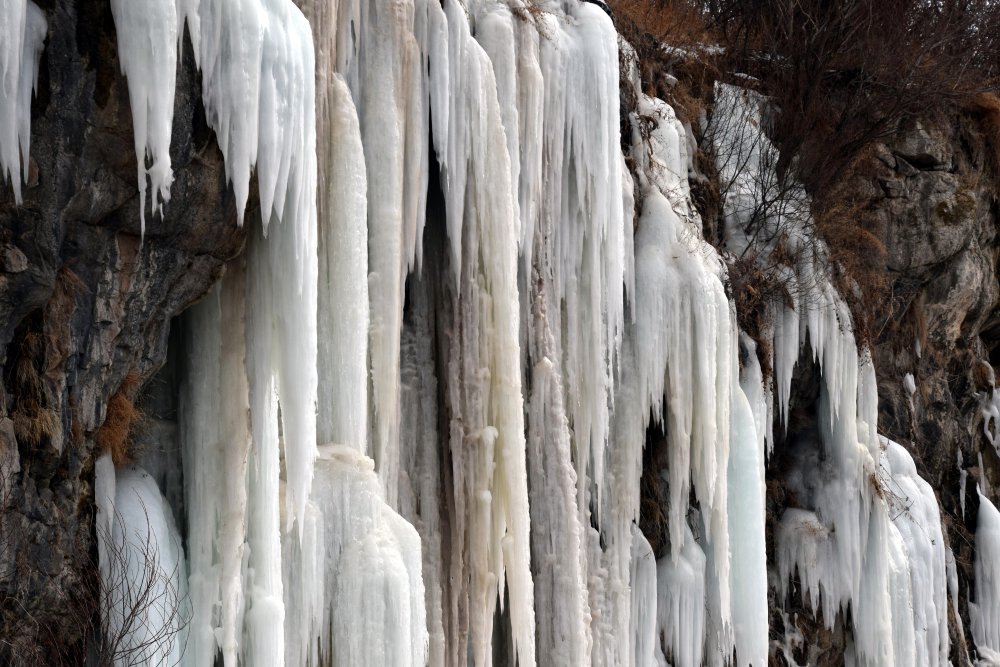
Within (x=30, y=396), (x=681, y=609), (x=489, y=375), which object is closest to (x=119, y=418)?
(x=30, y=396)

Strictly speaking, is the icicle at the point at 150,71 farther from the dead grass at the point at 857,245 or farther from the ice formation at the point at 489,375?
the dead grass at the point at 857,245

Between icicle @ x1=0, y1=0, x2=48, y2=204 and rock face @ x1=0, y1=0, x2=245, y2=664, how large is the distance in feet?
0.27

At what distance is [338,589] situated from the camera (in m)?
5.60

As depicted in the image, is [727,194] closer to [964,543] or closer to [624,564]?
[624,564]

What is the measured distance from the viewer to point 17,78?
3889mm

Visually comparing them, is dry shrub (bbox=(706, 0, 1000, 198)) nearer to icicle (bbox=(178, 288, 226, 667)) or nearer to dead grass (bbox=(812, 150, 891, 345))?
dead grass (bbox=(812, 150, 891, 345))

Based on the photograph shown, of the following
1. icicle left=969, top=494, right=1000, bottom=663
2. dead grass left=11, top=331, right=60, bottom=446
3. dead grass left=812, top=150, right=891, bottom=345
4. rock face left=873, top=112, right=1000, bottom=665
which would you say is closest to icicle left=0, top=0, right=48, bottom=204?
dead grass left=11, top=331, right=60, bottom=446

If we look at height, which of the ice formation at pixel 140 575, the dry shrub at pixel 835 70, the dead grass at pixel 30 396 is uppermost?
the dry shrub at pixel 835 70

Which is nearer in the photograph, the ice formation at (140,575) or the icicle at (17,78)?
the icicle at (17,78)

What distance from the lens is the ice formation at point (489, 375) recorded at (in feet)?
16.6

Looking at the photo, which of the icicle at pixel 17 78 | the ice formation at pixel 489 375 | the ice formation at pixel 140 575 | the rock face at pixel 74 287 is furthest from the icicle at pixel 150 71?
the ice formation at pixel 140 575

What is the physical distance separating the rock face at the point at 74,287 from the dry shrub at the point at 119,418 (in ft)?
0.07

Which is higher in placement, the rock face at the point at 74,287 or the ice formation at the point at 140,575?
the rock face at the point at 74,287

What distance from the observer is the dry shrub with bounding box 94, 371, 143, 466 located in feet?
16.2
